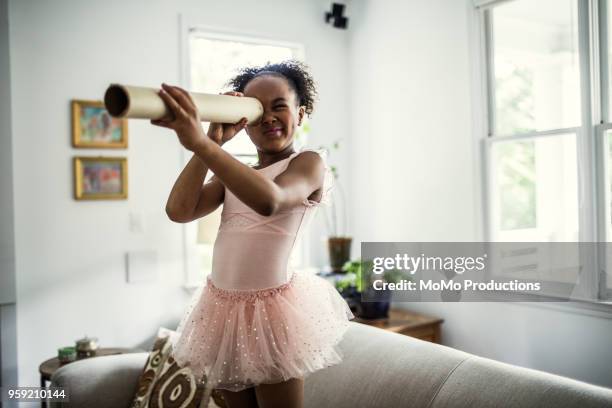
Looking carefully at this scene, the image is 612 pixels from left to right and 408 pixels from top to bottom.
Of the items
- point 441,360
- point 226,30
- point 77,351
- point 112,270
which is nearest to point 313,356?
point 441,360

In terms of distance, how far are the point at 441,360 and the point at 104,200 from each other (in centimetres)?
215

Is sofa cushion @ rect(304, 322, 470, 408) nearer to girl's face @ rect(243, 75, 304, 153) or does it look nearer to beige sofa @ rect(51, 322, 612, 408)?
beige sofa @ rect(51, 322, 612, 408)

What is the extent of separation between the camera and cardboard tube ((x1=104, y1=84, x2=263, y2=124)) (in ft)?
2.82

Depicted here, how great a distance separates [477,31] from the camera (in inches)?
128

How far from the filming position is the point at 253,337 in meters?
1.18

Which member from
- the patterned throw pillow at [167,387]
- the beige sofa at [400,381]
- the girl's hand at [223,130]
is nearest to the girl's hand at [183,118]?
the girl's hand at [223,130]

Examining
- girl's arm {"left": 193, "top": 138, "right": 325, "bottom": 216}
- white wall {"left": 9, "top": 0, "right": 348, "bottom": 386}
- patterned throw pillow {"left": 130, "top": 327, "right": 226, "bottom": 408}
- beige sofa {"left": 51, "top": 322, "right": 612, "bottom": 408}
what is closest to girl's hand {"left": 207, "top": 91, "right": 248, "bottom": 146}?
girl's arm {"left": 193, "top": 138, "right": 325, "bottom": 216}

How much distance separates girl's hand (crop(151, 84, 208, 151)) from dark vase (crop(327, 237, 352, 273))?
9.79ft

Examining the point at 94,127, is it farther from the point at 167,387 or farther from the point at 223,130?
the point at 223,130

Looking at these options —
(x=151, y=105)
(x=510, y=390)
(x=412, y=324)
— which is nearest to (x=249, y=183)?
(x=151, y=105)

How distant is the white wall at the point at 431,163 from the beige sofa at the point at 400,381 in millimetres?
1077

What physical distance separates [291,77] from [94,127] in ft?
7.60

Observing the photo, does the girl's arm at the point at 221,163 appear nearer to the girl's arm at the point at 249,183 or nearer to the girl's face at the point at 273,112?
the girl's arm at the point at 249,183

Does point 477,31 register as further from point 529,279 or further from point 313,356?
point 313,356
